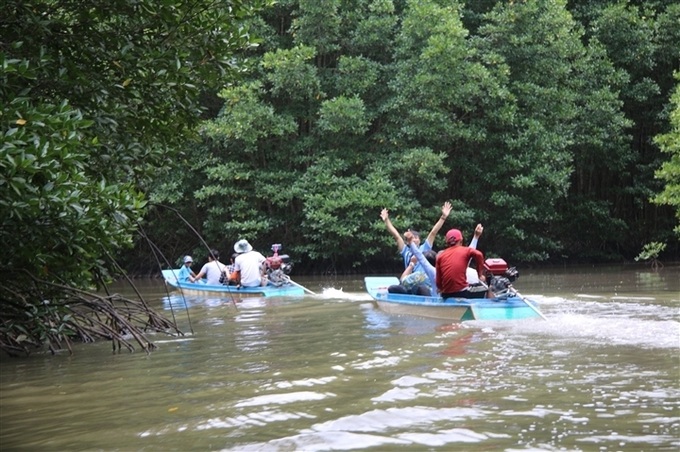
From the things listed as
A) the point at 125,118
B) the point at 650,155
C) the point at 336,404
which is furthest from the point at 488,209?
the point at 336,404

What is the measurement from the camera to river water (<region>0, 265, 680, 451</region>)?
5273 mm

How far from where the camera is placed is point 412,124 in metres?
22.5

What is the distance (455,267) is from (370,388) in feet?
16.0

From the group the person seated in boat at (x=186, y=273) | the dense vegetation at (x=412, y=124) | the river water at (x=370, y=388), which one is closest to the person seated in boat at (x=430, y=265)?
the river water at (x=370, y=388)

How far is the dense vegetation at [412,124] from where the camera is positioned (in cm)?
2205

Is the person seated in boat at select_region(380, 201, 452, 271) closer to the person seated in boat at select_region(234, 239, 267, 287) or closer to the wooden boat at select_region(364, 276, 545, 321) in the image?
the wooden boat at select_region(364, 276, 545, 321)

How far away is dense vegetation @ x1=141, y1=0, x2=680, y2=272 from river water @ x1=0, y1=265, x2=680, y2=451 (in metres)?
11.1

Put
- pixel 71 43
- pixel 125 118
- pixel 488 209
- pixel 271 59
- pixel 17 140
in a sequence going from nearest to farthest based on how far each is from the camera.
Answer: pixel 17 140 < pixel 71 43 < pixel 125 118 < pixel 271 59 < pixel 488 209

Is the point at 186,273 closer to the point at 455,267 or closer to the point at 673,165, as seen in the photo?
the point at 455,267

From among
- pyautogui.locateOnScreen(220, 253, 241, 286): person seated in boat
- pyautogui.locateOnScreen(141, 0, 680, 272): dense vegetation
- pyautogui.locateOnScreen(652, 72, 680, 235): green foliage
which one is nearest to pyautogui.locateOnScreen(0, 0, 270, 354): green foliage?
pyautogui.locateOnScreen(220, 253, 241, 286): person seated in boat

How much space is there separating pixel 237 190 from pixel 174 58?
14.3m

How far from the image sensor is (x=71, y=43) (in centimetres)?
862

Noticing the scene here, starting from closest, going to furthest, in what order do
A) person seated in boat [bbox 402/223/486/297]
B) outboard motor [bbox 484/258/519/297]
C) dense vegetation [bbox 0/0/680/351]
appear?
1. outboard motor [bbox 484/258/519/297]
2. person seated in boat [bbox 402/223/486/297]
3. dense vegetation [bbox 0/0/680/351]

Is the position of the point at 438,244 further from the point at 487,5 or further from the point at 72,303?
the point at 72,303
